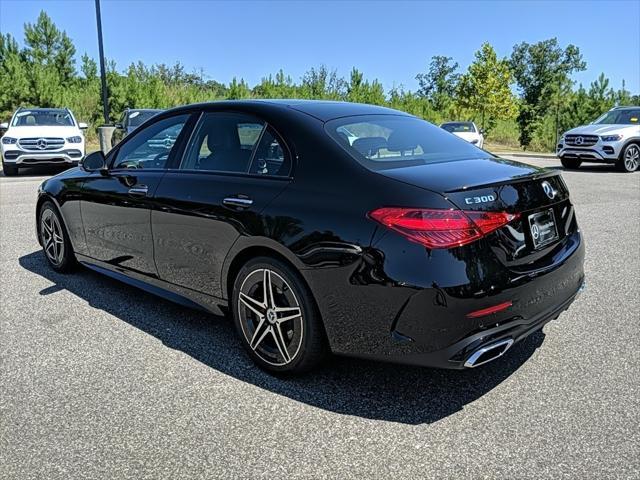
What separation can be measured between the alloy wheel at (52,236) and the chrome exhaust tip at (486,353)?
407 cm

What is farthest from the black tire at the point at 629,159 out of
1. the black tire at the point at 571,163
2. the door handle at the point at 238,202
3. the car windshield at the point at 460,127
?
the door handle at the point at 238,202

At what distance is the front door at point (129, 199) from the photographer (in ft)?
13.3

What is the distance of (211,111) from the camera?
391cm

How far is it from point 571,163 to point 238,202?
15860mm

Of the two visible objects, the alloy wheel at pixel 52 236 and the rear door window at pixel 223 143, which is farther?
the alloy wheel at pixel 52 236

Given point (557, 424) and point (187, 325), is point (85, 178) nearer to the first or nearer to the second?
point (187, 325)

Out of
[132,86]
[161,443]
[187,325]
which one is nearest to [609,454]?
[161,443]

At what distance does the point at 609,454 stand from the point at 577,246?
1.26 m

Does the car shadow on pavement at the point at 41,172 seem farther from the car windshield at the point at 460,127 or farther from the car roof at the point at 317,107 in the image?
the car windshield at the point at 460,127

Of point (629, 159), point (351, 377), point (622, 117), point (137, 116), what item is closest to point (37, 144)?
point (137, 116)

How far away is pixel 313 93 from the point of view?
3712 centimetres

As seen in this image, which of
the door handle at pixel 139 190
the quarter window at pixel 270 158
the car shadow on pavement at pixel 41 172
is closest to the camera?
the quarter window at pixel 270 158

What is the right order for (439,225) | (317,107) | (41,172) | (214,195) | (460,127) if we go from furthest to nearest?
(460,127) → (41,172) → (317,107) → (214,195) → (439,225)

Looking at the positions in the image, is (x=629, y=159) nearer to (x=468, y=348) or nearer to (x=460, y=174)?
(x=460, y=174)
